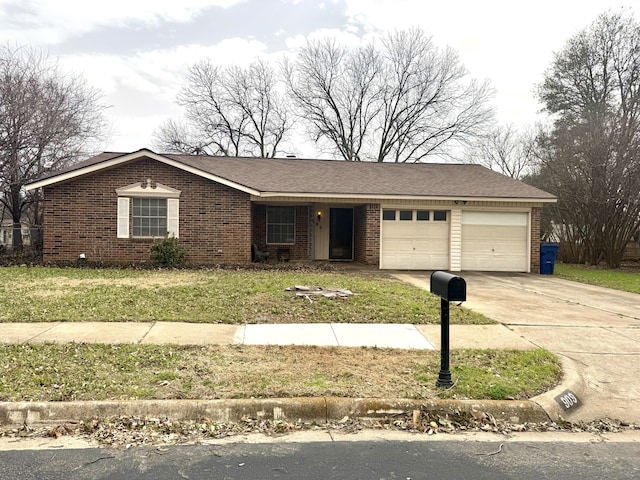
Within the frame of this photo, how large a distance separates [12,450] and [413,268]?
14.6 meters

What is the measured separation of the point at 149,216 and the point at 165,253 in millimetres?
1594

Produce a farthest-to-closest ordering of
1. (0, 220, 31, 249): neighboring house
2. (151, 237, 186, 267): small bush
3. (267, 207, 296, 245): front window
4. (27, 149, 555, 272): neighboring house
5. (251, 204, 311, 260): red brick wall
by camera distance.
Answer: (0, 220, 31, 249): neighboring house → (267, 207, 296, 245): front window → (251, 204, 311, 260): red brick wall → (27, 149, 555, 272): neighboring house → (151, 237, 186, 267): small bush

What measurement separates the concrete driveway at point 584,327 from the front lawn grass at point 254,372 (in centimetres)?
45

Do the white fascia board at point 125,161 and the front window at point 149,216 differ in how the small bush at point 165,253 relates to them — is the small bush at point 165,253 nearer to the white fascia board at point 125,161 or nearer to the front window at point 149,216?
the front window at point 149,216

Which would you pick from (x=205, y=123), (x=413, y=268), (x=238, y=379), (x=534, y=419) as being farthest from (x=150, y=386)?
(x=205, y=123)

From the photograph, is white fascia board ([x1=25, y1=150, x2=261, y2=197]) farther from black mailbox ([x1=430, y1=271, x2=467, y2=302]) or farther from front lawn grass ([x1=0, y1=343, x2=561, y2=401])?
black mailbox ([x1=430, y1=271, x2=467, y2=302])

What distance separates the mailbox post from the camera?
14.2 ft

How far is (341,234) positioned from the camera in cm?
1944

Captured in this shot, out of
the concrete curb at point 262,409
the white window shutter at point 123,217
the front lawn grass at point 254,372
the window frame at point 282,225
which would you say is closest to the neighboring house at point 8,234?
the white window shutter at point 123,217

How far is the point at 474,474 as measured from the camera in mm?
3199

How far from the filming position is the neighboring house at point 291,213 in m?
15.2

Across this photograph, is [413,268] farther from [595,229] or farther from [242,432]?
[242,432]

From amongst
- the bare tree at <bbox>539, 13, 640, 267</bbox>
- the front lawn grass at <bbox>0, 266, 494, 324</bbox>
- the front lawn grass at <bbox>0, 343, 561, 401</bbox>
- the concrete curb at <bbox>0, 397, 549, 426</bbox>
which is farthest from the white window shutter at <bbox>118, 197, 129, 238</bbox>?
the bare tree at <bbox>539, 13, 640, 267</bbox>

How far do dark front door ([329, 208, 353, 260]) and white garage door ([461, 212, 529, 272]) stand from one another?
184 inches
